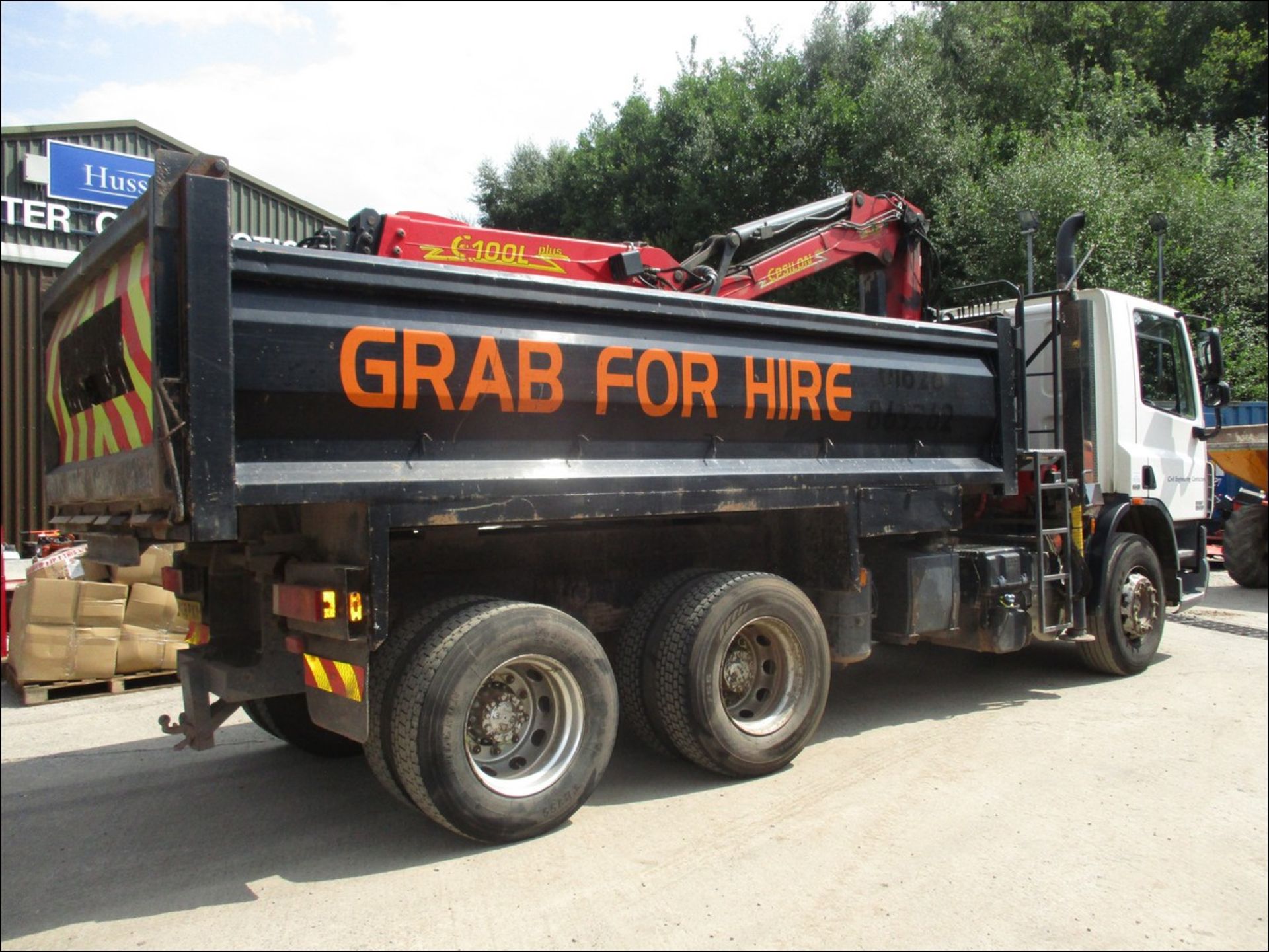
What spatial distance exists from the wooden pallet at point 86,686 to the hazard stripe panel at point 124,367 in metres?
2.91

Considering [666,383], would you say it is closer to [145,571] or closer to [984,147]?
[145,571]

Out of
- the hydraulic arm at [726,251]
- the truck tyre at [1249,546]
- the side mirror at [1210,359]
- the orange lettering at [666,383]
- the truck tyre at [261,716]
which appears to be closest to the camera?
the orange lettering at [666,383]

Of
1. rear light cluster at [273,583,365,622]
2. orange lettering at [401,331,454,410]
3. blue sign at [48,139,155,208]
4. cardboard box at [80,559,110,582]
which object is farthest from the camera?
blue sign at [48,139,155,208]

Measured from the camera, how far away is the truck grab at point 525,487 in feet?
12.7

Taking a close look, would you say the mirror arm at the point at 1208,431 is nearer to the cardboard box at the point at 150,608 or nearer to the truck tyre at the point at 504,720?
the truck tyre at the point at 504,720

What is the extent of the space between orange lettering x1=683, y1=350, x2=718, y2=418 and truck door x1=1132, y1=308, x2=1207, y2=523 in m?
4.02

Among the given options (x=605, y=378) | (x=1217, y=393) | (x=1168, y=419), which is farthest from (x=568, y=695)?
(x=1217, y=393)

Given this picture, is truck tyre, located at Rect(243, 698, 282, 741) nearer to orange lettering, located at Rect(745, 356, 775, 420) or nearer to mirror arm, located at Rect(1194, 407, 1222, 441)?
orange lettering, located at Rect(745, 356, 775, 420)

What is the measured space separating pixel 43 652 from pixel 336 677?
4185 millimetres

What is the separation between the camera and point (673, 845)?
432 centimetres

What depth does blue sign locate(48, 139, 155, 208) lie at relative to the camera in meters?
11.7

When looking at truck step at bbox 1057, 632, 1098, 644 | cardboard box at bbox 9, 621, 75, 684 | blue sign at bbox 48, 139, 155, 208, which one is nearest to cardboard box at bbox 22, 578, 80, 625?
cardboard box at bbox 9, 621, 75, 684

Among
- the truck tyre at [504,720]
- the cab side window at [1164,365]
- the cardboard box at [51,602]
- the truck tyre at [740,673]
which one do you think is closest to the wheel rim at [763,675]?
the truck tyre at [740,673]

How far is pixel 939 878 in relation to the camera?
13.1 feet
